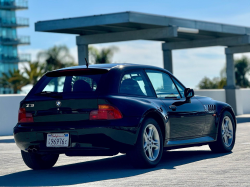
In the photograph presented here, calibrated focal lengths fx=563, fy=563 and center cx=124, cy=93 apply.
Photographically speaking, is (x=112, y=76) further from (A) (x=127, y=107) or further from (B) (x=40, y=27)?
(B) (x=40, y=27)

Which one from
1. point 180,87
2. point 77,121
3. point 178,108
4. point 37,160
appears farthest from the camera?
point 180,87

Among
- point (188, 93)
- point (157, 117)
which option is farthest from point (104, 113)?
point (188, 93)

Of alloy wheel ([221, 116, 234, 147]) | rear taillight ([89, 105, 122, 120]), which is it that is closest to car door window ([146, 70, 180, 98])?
rear taillight ([89, 105, 122, 120])

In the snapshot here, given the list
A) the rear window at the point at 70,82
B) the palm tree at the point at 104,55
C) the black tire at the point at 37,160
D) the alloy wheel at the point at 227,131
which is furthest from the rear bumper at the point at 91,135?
the palm tree at the point at 104,55

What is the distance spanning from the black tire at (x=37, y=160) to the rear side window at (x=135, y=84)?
5.58 feet

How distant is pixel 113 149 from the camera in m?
7.52

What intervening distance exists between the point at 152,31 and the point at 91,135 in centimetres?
1684

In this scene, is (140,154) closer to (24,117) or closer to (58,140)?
(58,140)

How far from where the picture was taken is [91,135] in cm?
744

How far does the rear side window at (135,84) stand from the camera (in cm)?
802

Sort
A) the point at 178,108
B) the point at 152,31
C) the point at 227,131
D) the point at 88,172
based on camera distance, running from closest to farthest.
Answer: the point at 88,172, the point at 178,108, the point at 227,131, the point at 152,31

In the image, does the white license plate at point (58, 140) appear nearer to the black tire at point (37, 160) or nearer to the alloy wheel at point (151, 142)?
the black tire at point (37, 160)

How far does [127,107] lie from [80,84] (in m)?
0.77

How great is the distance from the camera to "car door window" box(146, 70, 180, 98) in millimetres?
8703
